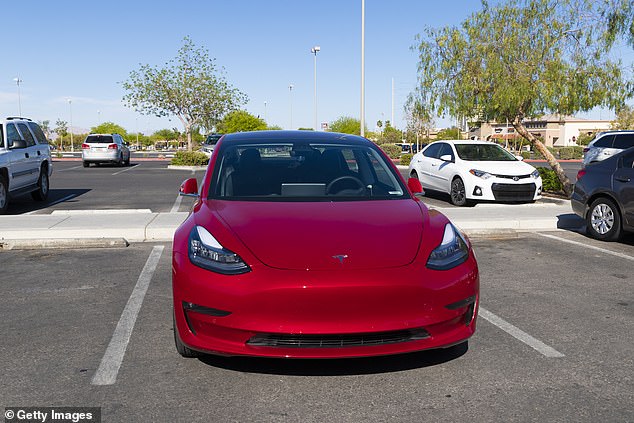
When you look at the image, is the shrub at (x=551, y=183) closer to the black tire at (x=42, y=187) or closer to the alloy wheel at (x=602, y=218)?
the alloy wheel at (x=602, y=218)

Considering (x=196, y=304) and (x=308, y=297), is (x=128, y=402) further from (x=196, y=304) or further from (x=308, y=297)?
(x=308, y=297)

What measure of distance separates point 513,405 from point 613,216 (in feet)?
20.9

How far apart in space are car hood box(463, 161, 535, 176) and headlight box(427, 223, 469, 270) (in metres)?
9.34

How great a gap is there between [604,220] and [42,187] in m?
11.5

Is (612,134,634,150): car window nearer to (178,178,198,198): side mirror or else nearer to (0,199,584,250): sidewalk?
(0,199,584,250): sidewalk

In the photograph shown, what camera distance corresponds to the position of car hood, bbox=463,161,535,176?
1297 cm

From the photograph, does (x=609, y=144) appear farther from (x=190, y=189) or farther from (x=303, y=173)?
(x=190, y=189)

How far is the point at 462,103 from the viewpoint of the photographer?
1617 centimetres

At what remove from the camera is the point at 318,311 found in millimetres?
3354

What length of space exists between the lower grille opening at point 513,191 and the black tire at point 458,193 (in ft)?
2.23

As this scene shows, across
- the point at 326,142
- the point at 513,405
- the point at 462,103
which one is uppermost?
the point at 462,103

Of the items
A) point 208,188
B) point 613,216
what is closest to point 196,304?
point 208,188

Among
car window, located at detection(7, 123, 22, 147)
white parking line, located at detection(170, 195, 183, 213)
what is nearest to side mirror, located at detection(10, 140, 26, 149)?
car window, located at detection(7, 123, 22, 147)

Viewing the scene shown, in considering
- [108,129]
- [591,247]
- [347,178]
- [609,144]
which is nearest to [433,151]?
[591,247]
